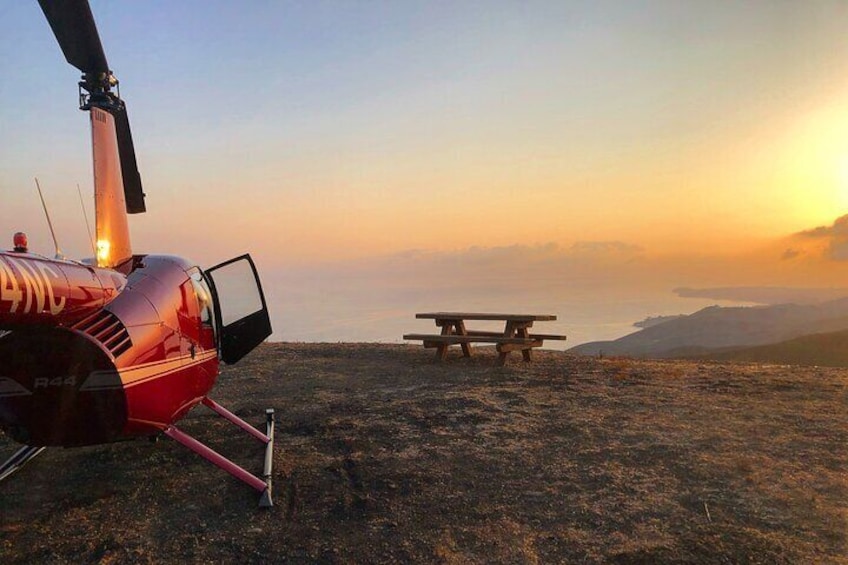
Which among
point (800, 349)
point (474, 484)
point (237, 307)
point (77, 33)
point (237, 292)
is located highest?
point (77, 33)

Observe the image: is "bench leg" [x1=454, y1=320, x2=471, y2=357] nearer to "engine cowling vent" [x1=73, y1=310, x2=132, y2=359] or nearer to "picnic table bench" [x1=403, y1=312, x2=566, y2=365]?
"picnic table bench" [x1=403, y1=312, x2=566, y2=365]

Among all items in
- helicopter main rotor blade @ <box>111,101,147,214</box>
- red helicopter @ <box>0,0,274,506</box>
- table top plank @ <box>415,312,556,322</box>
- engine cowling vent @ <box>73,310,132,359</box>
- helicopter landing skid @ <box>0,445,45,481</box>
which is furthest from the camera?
table top plank @ <box>415,312,556,322</box>

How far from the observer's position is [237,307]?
20.0ft

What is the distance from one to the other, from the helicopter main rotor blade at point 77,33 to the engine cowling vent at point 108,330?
9.24 ft

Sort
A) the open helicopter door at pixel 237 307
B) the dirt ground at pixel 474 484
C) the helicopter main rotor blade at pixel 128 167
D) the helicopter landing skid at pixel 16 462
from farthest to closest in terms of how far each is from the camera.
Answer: the helicopter main rotor blade at pixel 128 167 → the open helicopter door at pixel 237 307 → the helicopter landing skid at pixel 16 462 → the dirt ground at pixel 474 484

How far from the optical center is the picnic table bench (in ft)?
38.0

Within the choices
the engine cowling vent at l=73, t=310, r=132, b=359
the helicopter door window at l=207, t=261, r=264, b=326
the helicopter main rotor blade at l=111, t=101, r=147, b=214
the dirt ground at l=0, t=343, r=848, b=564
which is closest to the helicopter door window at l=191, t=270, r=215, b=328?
the helicopter door window at l=207, t=261, r=264, b=326

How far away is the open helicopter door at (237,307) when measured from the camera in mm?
5902

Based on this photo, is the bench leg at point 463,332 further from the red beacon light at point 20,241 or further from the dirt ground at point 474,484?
the red beacon light at point 20,241

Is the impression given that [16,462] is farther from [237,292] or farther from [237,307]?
[237,292]

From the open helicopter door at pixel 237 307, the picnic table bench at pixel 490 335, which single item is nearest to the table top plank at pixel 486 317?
the picnic table bench at pixel 490 335

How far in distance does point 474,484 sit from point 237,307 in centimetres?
326

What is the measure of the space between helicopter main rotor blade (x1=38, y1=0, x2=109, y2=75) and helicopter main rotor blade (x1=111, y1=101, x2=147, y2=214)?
76 cm

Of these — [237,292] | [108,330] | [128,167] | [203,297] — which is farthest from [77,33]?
[108,330]
